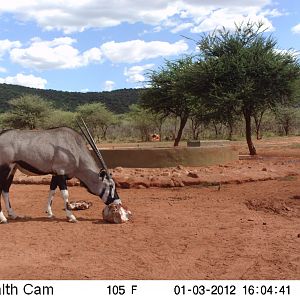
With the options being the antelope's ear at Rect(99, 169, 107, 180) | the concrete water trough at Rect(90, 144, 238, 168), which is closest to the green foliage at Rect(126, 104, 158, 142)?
the concrete water trough at Rect(90, 144, 238, 168)

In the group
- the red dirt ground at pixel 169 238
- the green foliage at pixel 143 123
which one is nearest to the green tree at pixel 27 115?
the green foliage at pixel 143 123

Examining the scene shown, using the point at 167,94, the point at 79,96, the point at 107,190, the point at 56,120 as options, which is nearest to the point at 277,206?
the point at 107,190

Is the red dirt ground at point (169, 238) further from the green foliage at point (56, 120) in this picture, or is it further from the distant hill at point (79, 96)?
the distant hill at point (79, 96)

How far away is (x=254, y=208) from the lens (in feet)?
32.4

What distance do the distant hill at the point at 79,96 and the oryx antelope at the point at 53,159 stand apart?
76864 mm

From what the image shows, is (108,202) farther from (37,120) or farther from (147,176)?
(37,120)

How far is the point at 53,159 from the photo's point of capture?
8867 mm

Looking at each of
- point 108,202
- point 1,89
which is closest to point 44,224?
point 108,202

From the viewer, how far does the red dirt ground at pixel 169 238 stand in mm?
5695

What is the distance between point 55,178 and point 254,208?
4.10 metres

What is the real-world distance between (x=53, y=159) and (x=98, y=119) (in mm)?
50623

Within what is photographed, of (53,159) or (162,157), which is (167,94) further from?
(53,159)

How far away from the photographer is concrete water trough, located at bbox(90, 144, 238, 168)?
15.8m

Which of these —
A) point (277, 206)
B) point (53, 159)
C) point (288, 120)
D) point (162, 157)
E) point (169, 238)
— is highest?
point (288, 120)
